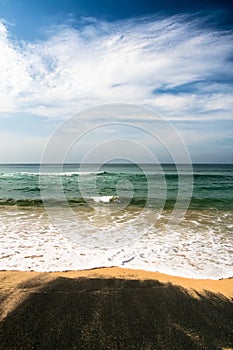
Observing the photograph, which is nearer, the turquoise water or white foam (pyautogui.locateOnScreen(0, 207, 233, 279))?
white foam (pyautogui.locateOnScreen(0, 207, 233, 279))

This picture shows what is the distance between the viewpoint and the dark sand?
304 centimetres

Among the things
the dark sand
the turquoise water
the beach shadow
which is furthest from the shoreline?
the turquoise water

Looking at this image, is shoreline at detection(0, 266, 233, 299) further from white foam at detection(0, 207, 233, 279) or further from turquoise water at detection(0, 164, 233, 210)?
turquoise water at detection(0, 164, 233, 210)

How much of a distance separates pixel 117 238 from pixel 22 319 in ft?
14.6

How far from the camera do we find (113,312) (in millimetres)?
3566

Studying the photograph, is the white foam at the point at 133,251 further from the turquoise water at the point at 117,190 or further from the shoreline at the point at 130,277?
the turquoise water at the point at 117,190

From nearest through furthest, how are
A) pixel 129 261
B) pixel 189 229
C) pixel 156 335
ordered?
pixel 156 335 < pixel 129 261 < pixel 189 229

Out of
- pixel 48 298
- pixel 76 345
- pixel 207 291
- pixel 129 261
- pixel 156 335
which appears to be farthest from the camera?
pixel 129 261

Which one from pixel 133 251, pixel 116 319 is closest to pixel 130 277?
pixel 116 319

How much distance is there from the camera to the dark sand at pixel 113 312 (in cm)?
304

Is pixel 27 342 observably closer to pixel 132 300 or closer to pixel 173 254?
pixel 132 300

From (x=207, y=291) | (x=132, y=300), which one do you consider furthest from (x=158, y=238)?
(x=132, y=300)

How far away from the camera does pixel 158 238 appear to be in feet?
24.9

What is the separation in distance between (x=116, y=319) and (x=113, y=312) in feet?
0.48
